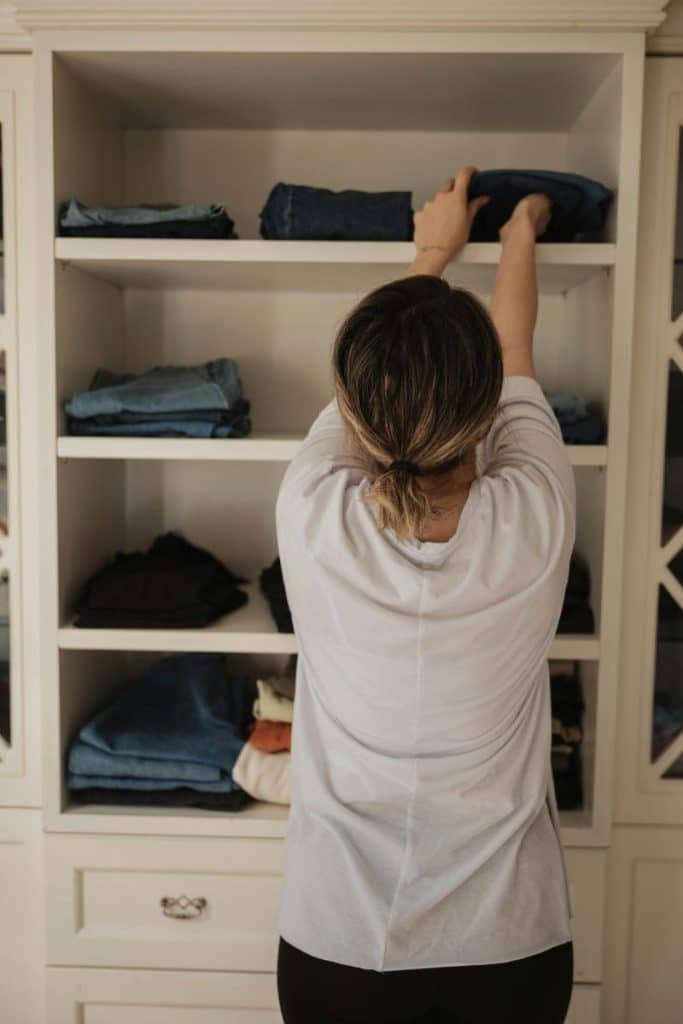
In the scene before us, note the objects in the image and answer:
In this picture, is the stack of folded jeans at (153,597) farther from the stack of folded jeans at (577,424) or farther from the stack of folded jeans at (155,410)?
the stack of folded jeans at (577,424)

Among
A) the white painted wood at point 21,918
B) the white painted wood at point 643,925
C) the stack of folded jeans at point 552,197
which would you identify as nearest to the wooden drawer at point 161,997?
the white painted wood at point 21,918

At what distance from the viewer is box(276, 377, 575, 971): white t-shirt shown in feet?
3.61

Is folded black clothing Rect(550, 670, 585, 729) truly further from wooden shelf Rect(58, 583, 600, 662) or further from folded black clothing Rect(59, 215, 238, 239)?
folded black clothing Rect(59, 215, 238, 239)

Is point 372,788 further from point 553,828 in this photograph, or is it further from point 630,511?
point 630,511

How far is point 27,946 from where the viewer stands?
180 centimetres

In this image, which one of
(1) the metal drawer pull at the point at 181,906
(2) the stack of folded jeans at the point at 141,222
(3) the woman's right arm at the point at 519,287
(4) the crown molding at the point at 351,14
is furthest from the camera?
(1) the metal drawer pull at the point at 181,906

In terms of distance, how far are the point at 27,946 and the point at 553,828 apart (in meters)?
1.07

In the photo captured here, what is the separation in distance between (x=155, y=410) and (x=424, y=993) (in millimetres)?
974

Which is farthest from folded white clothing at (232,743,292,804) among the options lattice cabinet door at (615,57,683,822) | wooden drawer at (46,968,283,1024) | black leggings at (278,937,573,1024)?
lattice cabinet door at (615,57,683,822)

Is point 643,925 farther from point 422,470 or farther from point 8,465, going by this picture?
point 8,465

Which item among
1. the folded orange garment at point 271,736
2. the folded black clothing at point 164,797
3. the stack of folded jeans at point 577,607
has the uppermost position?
the stack of folded jeans at point 577,607

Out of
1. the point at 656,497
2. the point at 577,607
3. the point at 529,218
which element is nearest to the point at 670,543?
the point at 656,497

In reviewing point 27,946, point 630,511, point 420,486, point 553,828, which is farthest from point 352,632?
point 27,946

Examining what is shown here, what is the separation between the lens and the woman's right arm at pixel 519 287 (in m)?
1.32
